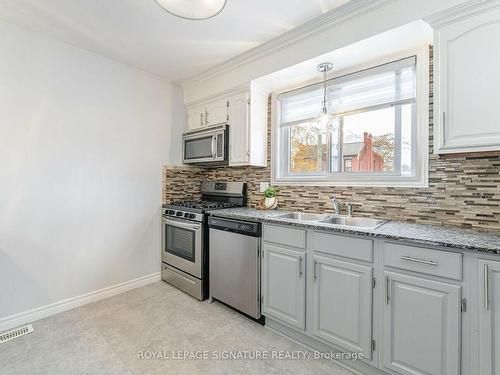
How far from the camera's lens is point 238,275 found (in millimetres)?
2309

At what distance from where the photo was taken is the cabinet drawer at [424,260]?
1312 mm

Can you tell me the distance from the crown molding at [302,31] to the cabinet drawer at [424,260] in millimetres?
1650

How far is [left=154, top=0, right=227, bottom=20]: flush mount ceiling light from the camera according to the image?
146cm

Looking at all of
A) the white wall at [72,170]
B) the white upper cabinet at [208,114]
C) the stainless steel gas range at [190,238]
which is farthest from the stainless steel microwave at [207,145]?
the stainless steel gas range at [190,238]

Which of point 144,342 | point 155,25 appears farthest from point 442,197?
point 155,25

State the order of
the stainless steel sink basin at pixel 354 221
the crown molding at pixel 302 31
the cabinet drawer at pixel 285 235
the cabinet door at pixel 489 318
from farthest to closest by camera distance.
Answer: the stainless steel sink basin at pixel 354 221 < the cabinet drawer at pixel 285 235 < the crown molding at pixel 302 31 < the cabinet door at pixel 489 318

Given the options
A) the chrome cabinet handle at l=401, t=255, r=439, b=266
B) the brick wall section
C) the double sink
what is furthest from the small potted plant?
the chrome cabinet handle at l=401, t=255, r=439, b=266

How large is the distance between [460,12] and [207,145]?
2.42 metres

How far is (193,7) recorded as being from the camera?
148 cm

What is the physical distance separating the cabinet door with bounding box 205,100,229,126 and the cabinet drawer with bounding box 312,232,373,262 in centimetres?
182

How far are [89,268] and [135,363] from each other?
130cm

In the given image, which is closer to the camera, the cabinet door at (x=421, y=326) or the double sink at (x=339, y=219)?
the cabinet door at (x=421, y=326)

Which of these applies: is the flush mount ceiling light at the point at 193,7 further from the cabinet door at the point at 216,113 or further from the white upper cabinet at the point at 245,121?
the cabinet door at the point at 216,113

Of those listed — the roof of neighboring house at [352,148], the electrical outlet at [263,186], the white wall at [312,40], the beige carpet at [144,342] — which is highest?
the white wall at [312,40]
